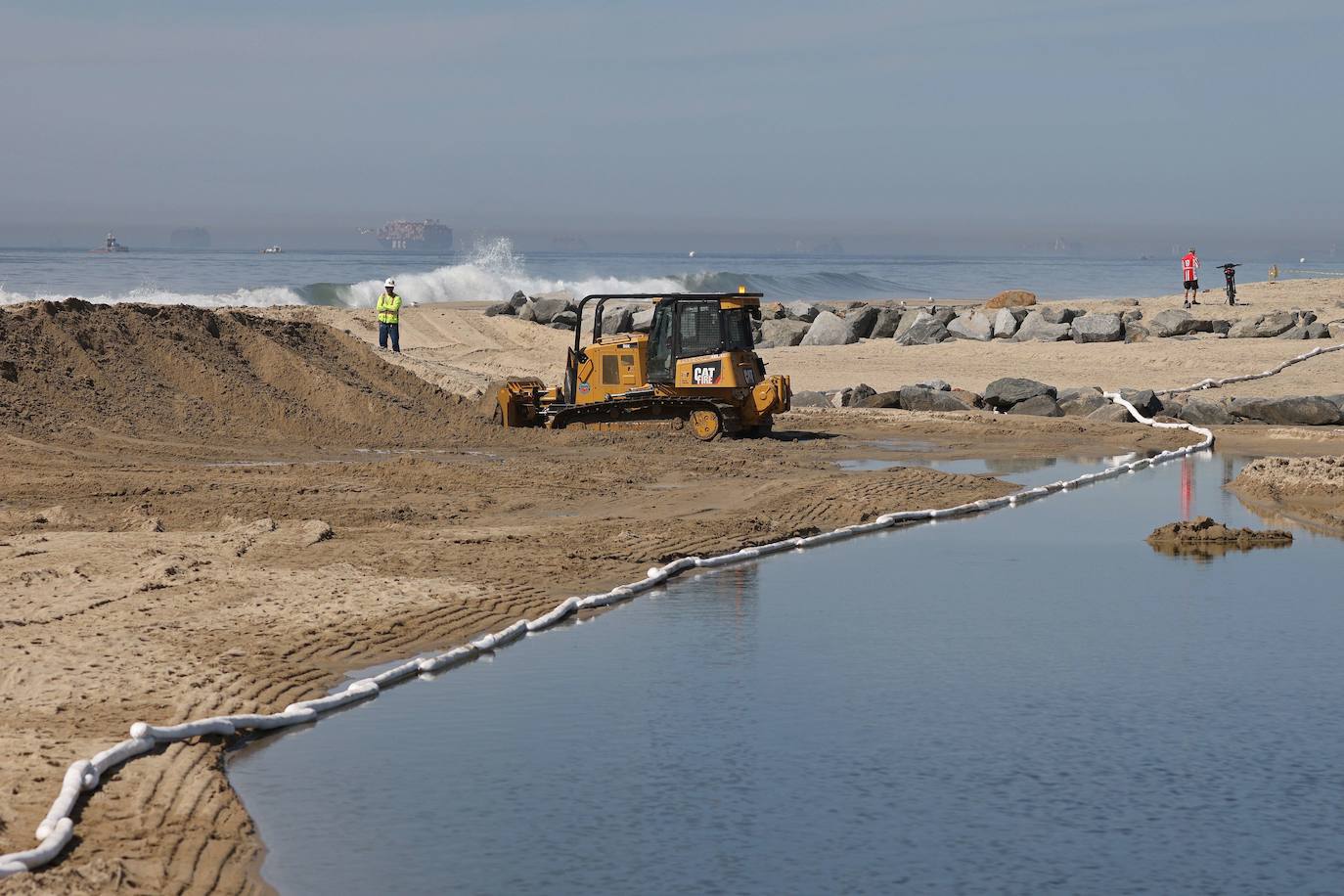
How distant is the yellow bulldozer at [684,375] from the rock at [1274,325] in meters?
15.5

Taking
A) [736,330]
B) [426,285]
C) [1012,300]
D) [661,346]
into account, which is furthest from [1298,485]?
[426,285]

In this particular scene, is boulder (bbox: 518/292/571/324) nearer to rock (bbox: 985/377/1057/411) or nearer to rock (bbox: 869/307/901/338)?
rock (bbox: 869/307/901/338)

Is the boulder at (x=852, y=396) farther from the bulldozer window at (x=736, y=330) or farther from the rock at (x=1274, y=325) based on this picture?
the rock at (x=1274, y=325)

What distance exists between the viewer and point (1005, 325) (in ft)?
121

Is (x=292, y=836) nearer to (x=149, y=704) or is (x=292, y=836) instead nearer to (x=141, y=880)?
(x=141, y=880)

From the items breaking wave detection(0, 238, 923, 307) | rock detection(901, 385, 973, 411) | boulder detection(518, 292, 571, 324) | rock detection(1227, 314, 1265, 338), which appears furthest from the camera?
breaking wave detection(0, 238, 923, 307)

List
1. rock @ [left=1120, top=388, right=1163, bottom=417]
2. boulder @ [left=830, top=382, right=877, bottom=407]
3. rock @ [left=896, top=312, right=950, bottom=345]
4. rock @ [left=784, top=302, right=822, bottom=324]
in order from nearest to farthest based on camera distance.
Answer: rock @ [left=1120, top=388, right=1163, bottom=417] < boulder @ [left=830, top=382, right=877, bottom=407] < rock @ [left=896, top=312, right=950, bottom=345] < rock @ [left=784, top=302, right=822, bottom=324]

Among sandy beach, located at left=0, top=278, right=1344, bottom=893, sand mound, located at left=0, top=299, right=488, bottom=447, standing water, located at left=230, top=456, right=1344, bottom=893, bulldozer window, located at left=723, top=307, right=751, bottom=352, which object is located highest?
bulldozer window, located at left=723, top=307, right=751, bottom=352

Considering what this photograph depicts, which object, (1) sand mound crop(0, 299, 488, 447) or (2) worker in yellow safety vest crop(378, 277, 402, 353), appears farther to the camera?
(2) worker in yellow safety vest crop(378, 277, 402, 353)

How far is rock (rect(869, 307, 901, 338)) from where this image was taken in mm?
38812

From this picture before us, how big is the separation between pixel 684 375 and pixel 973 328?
17.6 m

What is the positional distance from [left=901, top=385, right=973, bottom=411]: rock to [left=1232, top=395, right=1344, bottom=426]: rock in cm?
424

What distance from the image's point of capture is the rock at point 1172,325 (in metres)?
34.9


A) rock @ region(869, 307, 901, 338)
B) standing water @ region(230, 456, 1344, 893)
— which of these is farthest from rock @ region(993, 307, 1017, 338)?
standing water @ region(230, 456, 1344, 893)
